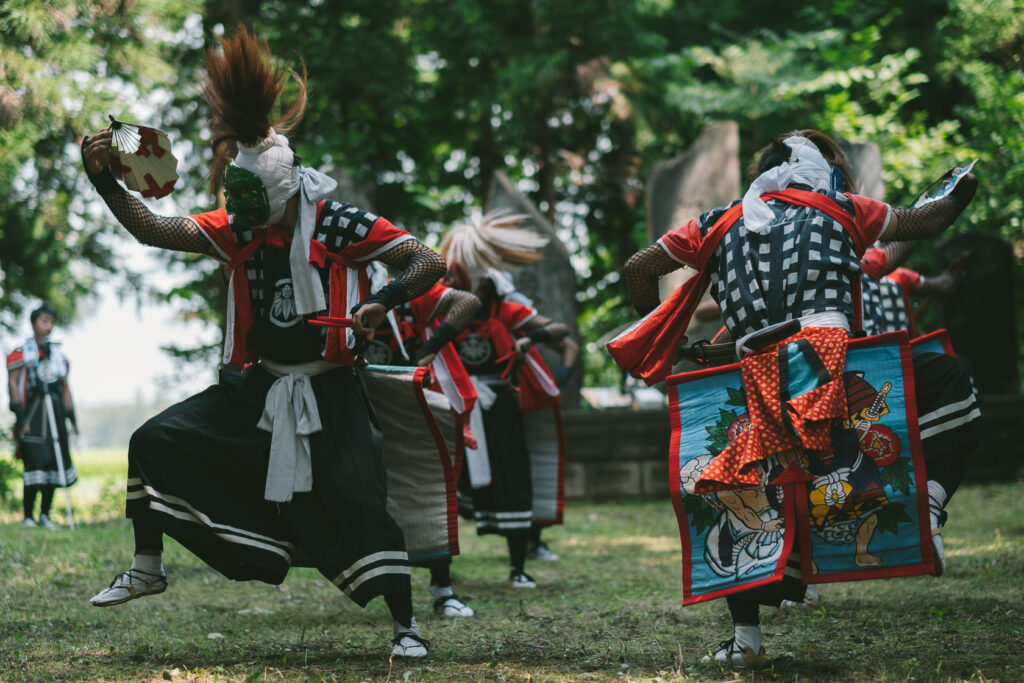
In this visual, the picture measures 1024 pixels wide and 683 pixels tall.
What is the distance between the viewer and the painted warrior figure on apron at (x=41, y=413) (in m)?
9.12

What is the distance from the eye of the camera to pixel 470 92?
14.7 m

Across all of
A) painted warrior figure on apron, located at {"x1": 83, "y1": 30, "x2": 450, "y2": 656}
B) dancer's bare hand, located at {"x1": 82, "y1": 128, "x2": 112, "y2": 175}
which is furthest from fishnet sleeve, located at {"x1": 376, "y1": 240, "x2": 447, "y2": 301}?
dancer's bare hand, located at {"x1": 82, "y1": 128, "x2": 112, "y2": 175}

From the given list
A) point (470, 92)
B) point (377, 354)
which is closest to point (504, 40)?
point (470, 92)

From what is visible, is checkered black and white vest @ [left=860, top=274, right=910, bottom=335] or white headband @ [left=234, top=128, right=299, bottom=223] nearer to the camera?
white headband @ [left=234, top=128, right=299, bottom=223]

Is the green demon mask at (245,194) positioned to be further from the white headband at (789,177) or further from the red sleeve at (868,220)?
the red sleeve at (868,220)

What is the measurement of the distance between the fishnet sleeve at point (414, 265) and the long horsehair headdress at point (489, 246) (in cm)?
215

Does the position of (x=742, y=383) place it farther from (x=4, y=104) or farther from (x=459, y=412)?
(x=4, y=104)

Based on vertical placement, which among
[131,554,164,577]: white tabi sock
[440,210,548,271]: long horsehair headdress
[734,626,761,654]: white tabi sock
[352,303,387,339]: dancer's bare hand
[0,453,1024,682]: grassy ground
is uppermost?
[440,210,548,271]: long horsehair headdress

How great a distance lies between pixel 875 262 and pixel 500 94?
9.18m

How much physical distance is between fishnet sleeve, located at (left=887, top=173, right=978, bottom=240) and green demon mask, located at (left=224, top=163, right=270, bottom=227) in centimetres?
238

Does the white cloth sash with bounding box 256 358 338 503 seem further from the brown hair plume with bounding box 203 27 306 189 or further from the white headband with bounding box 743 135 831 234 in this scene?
the white headband with bounding box 743 135 831 234

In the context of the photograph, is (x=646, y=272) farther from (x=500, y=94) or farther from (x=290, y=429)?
(x=500, y=94)

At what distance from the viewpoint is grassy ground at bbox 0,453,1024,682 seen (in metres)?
3.65

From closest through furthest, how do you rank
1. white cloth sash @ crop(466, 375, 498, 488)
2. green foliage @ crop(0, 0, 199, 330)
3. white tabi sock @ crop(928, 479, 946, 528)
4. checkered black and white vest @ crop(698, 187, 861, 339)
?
checkered black and white vest @ crop(698, 187, 861, 339) < white tabi sock @ crop(928, 479, 946, 528) < white cloth sash @ crop(466, 375, 498, 488) < green foliage @ crop(0, 0, 199, 330)
